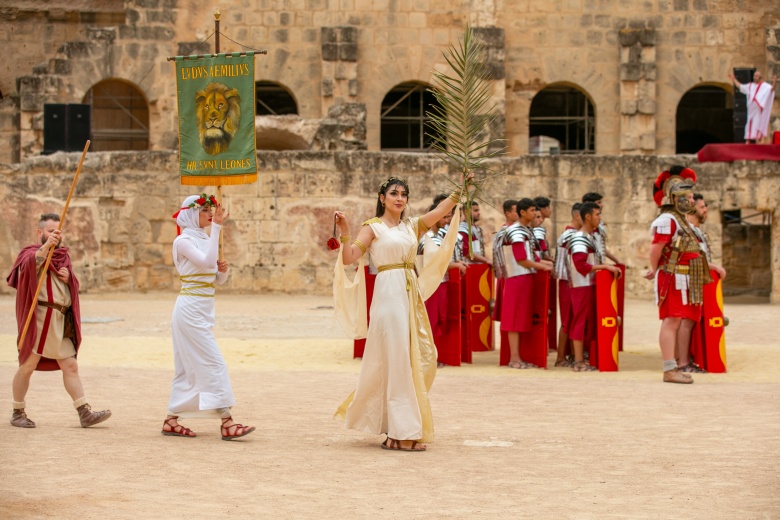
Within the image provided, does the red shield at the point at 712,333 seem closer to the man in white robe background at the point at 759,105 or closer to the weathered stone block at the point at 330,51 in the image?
the man in white robe background at the point at 759,105

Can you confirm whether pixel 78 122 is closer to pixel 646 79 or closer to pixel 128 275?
pixel 128 275

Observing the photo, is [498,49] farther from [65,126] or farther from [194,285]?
[194,285]

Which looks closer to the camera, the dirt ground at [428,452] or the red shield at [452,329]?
the dirt ground at [428,452]

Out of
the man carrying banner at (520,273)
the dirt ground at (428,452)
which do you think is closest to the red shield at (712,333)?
the dirt ground at (428,452)

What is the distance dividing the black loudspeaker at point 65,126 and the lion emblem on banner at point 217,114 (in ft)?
38.6

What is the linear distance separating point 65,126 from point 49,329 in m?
13.2

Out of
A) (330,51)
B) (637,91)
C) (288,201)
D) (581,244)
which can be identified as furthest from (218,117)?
(637,91)

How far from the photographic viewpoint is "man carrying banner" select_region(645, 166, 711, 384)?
11.2 m

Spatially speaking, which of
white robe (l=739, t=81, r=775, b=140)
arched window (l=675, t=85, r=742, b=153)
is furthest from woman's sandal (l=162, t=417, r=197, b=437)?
arched window (l=675, t=85, r=742, b=153)

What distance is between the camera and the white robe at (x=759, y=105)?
23.2 meters

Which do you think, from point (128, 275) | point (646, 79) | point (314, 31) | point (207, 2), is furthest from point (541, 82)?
point (128, 275)

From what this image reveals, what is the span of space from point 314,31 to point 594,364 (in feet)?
52.2

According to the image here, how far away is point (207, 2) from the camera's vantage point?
85.3 ft

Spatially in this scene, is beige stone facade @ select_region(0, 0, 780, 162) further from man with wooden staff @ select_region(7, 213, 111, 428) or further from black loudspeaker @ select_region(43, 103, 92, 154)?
man with wooden staff @ select_region(7, 213, 111, 428)
